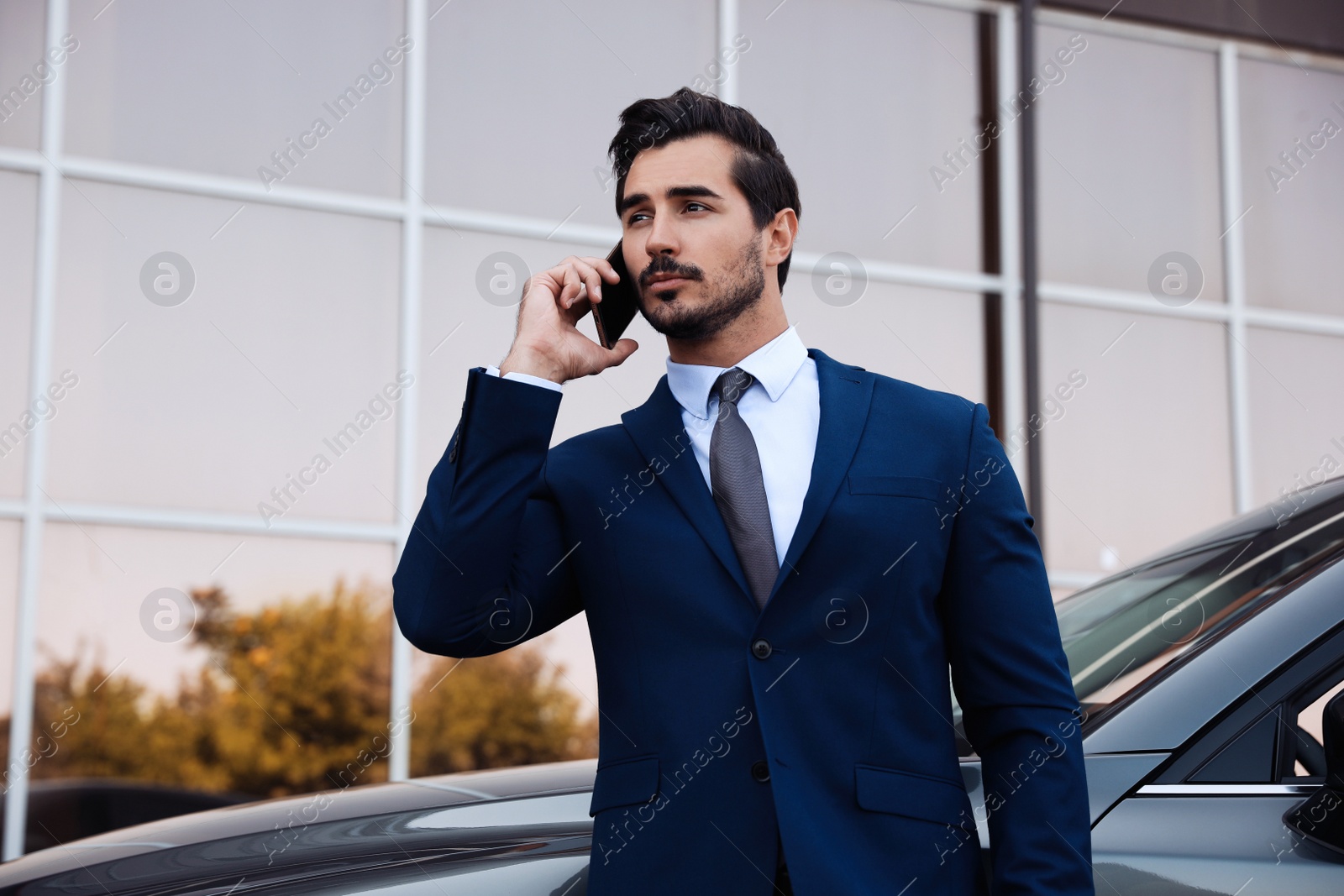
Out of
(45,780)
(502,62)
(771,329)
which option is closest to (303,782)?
(45,780)

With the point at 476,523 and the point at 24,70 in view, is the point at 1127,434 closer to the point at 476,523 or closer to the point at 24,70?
the point at 24,70

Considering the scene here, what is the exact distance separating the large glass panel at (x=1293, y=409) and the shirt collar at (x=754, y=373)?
264 inches

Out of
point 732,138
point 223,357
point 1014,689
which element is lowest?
point 1014,689

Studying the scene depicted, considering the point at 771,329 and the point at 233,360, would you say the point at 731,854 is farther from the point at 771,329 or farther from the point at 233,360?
the point at 233,360

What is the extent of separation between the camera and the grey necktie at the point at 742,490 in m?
1.75

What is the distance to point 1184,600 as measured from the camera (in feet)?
7.06

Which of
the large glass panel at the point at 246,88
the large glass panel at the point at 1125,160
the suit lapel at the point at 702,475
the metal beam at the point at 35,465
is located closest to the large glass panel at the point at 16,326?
the metal beam at the point at 35,465

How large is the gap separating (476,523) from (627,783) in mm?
398

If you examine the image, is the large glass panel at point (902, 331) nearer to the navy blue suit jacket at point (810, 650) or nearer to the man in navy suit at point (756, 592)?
the man in navy suit at point (756, 592)

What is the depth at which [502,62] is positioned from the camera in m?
6.57

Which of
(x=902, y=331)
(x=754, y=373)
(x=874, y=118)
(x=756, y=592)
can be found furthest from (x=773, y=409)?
(x=874, y=118)

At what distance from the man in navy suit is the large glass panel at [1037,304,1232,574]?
5713 mm

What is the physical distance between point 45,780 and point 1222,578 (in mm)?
5132

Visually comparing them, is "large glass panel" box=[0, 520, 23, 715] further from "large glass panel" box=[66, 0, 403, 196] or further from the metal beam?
"large glass panel" box=[66, 0, 403, 196]
